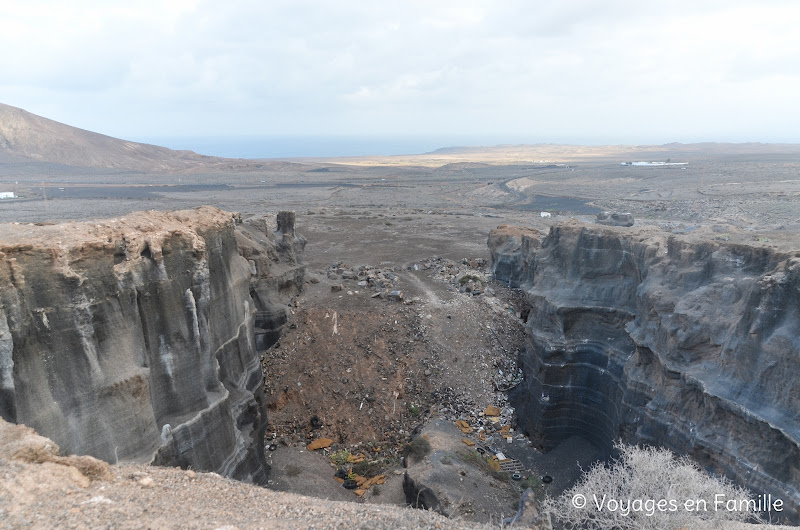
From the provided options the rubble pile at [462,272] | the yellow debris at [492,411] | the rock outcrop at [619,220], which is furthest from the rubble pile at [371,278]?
the rock outcrop at [619,220]

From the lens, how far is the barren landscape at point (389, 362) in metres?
9.79

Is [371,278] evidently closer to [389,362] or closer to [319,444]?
[389,362]

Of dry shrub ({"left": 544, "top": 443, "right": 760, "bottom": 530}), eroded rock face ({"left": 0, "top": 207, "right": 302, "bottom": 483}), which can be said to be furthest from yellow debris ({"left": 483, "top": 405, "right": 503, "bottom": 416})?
eroded rock face ({"left": 0, "top": 207, "right": 302, "bottom": 483})

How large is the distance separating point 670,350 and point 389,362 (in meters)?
12.2

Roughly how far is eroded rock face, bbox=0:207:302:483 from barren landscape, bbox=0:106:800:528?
44 mm

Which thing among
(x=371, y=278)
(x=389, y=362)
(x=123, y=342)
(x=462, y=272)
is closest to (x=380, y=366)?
(x=389, y=362)

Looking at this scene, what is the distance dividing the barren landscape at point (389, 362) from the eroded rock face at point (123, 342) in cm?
4

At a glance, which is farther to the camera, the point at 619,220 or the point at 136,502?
the point at 619,220

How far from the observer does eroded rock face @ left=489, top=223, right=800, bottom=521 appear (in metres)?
11.7

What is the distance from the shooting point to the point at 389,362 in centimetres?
2322

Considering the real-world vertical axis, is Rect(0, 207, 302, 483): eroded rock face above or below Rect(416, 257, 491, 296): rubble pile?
above

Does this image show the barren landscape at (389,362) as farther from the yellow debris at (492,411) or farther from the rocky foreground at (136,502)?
the yellow debris at (492,411)

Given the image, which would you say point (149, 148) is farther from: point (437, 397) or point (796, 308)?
point (796, 308)

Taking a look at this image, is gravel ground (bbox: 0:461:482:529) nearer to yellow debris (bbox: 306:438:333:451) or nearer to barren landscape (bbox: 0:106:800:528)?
barren landscape (bbox: 0:106:800:528)
